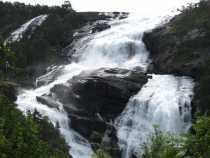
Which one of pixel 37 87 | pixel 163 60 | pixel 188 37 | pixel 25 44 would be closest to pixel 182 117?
pixel 163 60

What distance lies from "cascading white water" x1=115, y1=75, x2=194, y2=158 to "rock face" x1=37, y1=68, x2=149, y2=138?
1.45 m

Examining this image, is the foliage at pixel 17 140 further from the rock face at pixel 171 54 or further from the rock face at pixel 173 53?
the rock face at pixel 171 54

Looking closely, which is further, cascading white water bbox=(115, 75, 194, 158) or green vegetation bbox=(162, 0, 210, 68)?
green vegetation bbox=(162, 0, 210, 68)

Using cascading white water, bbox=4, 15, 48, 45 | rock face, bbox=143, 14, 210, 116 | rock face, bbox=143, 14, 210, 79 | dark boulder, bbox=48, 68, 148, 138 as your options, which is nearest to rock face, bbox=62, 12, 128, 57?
cascading white water, bbox=4, 15, 48, 45

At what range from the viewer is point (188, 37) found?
5188 cm

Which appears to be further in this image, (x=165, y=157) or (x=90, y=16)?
Answer: (x=90, y=16)

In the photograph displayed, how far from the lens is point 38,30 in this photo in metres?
82.9

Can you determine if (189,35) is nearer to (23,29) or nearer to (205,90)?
(205,90)

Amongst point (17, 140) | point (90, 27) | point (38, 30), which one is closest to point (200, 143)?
point (17, 140)

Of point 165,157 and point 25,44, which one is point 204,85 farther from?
point 25,44

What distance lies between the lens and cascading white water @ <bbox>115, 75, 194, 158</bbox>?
114 ft

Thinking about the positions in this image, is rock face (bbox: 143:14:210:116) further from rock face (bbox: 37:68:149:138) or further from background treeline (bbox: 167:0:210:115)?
rock face (bbox: 37:68:149:138)

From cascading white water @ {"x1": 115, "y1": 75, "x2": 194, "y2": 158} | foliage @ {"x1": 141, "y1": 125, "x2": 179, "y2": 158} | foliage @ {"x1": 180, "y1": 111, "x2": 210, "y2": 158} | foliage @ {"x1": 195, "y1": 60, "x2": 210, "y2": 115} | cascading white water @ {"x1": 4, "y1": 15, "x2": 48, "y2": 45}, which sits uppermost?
cascading white water @ {"x1": 4, "y1": 15, "x2": 48, "y2": 45}

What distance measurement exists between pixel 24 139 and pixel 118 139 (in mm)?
18886
